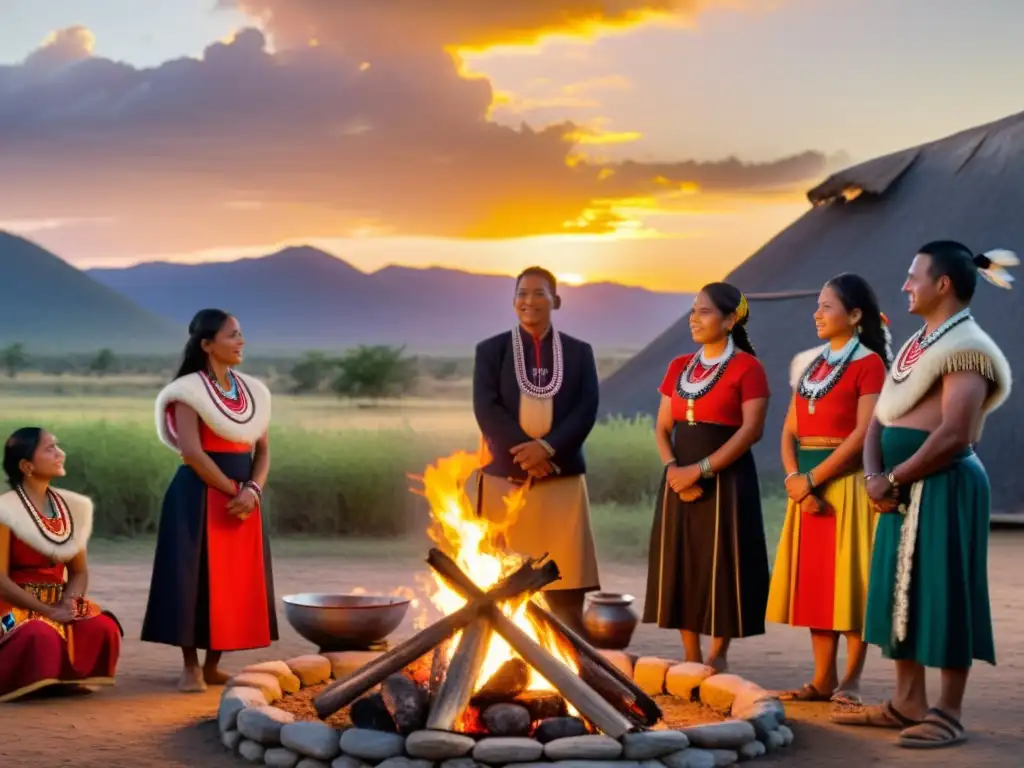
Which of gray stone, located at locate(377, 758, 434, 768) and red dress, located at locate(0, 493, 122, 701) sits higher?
red dress, located at locate(0, 493, 122, 701)

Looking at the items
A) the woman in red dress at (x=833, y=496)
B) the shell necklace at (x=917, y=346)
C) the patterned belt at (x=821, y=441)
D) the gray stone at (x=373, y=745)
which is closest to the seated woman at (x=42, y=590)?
the gray stone at (x=373, y=745)

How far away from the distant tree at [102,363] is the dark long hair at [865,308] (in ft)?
95.2

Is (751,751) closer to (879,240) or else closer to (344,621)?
(344,621)

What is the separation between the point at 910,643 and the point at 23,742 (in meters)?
3.39

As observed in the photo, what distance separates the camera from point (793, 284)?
67.9ft

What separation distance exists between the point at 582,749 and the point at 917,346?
2.01 m

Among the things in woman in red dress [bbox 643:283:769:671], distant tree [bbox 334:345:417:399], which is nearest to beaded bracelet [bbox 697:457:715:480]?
woman in red dress [bbox 643:283:769:671]

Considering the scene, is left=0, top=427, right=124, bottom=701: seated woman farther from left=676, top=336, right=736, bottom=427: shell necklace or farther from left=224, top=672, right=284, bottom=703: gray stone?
left=676, top=336, right=736, bottom=427: shell necklace

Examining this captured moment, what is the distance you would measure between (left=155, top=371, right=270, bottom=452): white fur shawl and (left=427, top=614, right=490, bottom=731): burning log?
162 centimetres

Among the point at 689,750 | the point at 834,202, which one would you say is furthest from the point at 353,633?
the point at 834,202

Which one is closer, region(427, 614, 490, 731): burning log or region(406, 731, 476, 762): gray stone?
region(406, 731, 476, 762): gray stone

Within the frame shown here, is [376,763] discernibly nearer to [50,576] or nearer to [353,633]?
[353,633]

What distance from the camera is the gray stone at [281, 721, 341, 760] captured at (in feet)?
16.1

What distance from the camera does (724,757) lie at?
5043 mm
